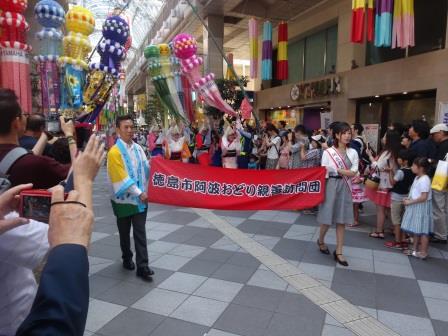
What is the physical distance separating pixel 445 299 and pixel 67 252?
3.96 meters

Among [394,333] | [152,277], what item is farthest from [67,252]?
[152,277]

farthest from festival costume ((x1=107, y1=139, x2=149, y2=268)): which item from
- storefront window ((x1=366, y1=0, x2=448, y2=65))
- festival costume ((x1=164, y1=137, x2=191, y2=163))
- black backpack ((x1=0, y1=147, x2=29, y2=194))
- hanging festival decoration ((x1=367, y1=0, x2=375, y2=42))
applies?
storefront window ((x1=366, y1=0, x2=448, y2=65))

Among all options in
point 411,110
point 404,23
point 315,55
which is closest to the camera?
point 404,23

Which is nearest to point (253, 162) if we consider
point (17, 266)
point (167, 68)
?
point (167, 68)

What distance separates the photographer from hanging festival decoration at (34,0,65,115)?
15.3 feet

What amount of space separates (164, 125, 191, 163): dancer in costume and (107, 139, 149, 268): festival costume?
4845mm

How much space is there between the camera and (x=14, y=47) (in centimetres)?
448

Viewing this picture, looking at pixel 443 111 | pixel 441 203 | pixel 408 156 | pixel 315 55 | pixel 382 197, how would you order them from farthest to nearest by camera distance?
pixel 315 55 → pixel 443 111 → pixel 382 197 → pixel 441 203 → pixel 408 156

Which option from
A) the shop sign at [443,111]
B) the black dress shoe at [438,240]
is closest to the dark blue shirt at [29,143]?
the black dress shoe at [438,240]

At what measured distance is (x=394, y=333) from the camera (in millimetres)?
2996

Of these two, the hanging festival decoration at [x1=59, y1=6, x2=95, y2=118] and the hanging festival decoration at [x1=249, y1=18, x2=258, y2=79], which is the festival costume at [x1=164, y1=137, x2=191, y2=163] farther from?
the hanging festival decoration at [x1=249, y1=18, x2=258, y2=79]

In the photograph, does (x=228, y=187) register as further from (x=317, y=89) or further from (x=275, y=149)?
(x=317, y=89)

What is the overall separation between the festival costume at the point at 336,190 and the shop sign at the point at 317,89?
9.84 m

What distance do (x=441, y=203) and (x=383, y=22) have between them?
6304 mm
